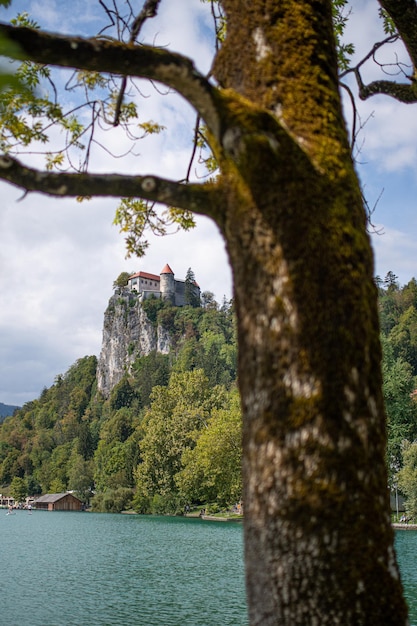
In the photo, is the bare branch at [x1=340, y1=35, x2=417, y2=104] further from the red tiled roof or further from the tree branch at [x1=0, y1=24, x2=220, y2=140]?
the red tiled roof

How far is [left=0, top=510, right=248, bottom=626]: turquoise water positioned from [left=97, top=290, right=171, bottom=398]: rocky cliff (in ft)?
325

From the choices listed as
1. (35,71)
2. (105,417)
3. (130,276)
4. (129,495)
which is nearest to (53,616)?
(35,71)

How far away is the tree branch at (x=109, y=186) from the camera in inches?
110

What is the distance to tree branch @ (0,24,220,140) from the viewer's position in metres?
2.60

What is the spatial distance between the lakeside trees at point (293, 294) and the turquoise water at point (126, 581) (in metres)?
15.8

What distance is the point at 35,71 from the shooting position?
206 inches

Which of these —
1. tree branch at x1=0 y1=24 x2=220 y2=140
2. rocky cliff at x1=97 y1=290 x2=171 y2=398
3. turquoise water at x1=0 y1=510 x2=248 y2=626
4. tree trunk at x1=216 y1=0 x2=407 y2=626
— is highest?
rocky cliff at x1=97 y1=290 x2=171 y2=398

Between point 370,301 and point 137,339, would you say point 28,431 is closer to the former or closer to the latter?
point 137,339

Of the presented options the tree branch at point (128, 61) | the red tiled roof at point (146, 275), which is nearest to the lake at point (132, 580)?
the tree branch at point (128, 61)

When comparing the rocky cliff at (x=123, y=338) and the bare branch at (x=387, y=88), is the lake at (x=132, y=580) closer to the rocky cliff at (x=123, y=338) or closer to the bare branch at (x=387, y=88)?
the bare branch at (x=387, y=88)

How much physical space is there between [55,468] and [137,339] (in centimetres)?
4142

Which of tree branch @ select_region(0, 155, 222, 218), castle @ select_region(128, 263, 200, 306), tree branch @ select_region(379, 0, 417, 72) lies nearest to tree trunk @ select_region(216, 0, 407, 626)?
tree branch @ select_region(0, 155, 222, 218)

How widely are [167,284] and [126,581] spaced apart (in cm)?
12574

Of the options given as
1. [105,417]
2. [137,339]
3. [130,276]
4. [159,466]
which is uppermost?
[130,276]
